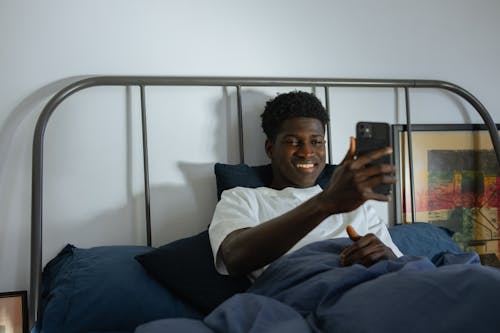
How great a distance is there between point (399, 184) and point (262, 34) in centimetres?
76

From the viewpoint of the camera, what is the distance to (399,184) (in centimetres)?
198

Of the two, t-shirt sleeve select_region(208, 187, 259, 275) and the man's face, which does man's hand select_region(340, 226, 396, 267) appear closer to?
t-shirt sleeve select_region(208, 187, 259, 275)

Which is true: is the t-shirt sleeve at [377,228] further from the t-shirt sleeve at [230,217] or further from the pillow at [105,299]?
the pillow at [105,299]

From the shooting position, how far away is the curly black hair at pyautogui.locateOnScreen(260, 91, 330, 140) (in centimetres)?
164

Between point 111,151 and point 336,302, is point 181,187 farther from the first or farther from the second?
point 336,302

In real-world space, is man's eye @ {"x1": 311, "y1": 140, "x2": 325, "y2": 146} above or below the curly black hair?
below

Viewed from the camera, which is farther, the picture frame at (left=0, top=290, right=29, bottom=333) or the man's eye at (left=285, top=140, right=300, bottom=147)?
the man's eye at (left=285, top=140, right=300, bottom=147)

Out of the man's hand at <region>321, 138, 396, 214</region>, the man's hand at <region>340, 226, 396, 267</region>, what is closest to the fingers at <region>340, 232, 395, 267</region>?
the man's hand at <region>340, 226, 396, 267</region>

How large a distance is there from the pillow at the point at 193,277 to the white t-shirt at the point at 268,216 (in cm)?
6

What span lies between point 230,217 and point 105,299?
37 centimetres

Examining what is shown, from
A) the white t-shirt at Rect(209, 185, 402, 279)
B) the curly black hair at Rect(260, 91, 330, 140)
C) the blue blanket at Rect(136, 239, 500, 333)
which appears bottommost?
the blue blanket at Rect(136, 239, 500, 333)

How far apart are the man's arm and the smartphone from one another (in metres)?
0.02

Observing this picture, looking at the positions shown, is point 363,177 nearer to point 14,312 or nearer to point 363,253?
point 363,253

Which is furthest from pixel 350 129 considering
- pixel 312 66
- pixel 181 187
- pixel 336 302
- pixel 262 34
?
pixel 336 302
